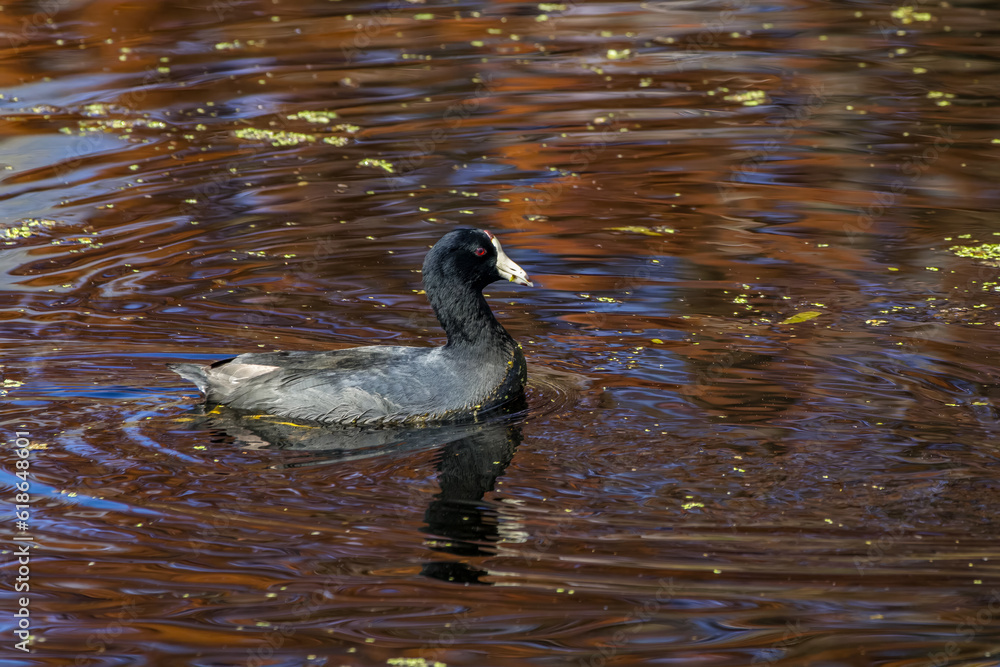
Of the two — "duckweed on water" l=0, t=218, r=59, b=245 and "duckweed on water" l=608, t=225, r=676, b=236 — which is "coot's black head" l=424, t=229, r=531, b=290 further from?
"duckweed on water" l=0, t=218, r=59, b=245

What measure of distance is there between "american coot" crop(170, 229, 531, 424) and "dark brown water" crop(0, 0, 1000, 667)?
0.21 meters

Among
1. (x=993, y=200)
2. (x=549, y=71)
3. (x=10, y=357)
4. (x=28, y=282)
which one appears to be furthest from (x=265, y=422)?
(x=549, y=71)

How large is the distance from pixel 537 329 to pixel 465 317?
1.18 meters

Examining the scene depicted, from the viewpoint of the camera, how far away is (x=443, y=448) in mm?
6438

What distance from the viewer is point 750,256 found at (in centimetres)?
900

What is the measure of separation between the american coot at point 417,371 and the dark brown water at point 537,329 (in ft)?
0.70

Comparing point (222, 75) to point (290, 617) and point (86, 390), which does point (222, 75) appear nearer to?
point (86, 390)

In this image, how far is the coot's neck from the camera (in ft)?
22.6

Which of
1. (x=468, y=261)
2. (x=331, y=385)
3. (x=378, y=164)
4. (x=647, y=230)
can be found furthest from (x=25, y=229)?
(x=647, y=230)

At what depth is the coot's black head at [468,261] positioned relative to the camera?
6.88 meters

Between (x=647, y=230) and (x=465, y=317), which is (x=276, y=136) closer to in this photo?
(x=647, y=230)

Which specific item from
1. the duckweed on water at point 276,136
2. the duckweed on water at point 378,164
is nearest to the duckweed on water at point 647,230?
the duckweed on water at point 378,164

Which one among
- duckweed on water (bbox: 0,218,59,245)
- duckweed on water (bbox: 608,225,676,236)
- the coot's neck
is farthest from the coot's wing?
duckweed on water (bbox: 0,218,59,245)

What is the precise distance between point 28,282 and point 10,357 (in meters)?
1.53
